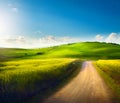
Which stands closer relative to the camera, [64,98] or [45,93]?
[64,98]

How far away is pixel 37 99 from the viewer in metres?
20.8

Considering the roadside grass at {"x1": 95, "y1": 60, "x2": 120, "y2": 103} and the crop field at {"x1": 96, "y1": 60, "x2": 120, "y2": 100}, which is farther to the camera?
the crop field at {"x1": 96, "y1": 60, "x2": 120, "y2": 100}

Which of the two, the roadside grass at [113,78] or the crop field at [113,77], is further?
the crop field at [113,77]

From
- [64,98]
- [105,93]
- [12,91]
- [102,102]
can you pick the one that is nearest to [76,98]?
[64,98]

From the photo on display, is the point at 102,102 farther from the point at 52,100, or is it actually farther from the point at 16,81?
the point at 16,81

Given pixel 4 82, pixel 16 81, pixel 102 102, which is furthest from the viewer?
pixel 16 81

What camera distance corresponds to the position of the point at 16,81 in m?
23.3

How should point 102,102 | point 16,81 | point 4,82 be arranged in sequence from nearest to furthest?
1. point 102,102
2. point 4,82
3. point 16,81

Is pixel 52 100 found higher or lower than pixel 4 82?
lower

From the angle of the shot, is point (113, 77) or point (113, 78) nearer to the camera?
point (113, 78)

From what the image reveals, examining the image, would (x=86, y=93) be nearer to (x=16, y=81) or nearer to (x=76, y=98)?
(x=76, y=98)

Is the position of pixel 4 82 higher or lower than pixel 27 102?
higher

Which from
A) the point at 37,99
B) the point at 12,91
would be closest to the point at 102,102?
the point at 37,99

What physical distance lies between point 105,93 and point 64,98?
495cm
